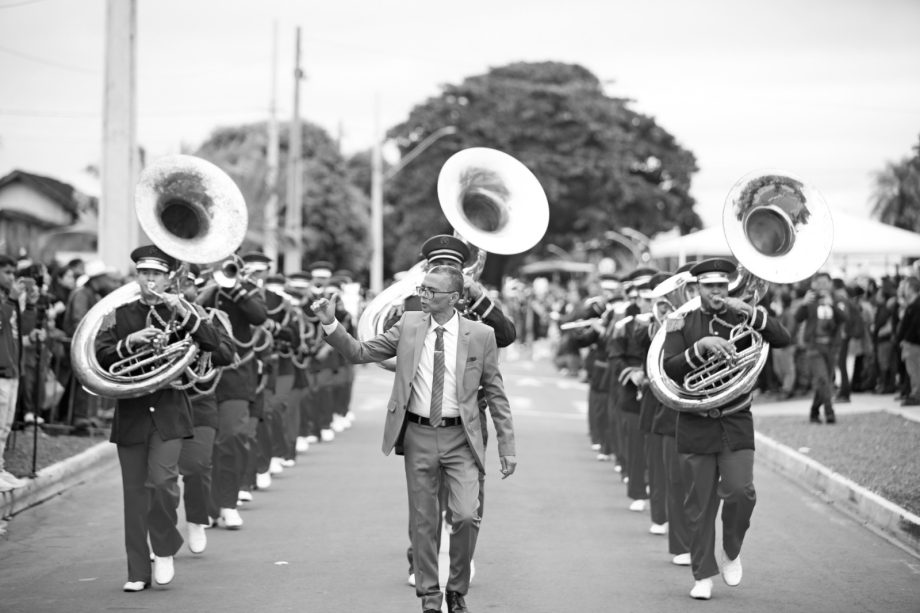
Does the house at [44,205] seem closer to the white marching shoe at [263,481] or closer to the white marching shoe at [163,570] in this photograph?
the white marching shoe at [263,481]

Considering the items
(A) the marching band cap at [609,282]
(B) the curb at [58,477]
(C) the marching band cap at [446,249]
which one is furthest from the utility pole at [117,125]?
(C) the marching band cap at [446,249]

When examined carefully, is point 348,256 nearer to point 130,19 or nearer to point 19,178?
point 19,178

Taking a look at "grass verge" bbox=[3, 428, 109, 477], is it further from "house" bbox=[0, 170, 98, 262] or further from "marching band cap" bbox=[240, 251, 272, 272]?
"house" bbox=[0, 170, 98, 262]

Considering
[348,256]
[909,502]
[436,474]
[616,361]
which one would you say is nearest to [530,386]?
[616,361]

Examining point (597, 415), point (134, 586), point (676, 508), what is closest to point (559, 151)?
point (597, 415)

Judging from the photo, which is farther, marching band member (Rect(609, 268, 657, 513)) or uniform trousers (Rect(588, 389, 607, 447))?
uniform trousers (Rect(588, 389, 607, 447))

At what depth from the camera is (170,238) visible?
914cm

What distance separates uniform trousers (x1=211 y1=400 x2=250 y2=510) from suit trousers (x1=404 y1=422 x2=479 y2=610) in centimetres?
350

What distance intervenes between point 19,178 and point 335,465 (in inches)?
1785

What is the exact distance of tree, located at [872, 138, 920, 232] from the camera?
2313 inches

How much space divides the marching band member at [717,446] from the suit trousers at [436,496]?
1753 millimetres

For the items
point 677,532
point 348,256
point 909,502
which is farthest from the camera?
point 348,256

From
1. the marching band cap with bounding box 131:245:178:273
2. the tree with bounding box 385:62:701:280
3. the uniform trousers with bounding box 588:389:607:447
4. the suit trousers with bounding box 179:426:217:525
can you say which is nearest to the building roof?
the tree with bounding box 385:62:701:280

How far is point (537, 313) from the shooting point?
4622 cm
